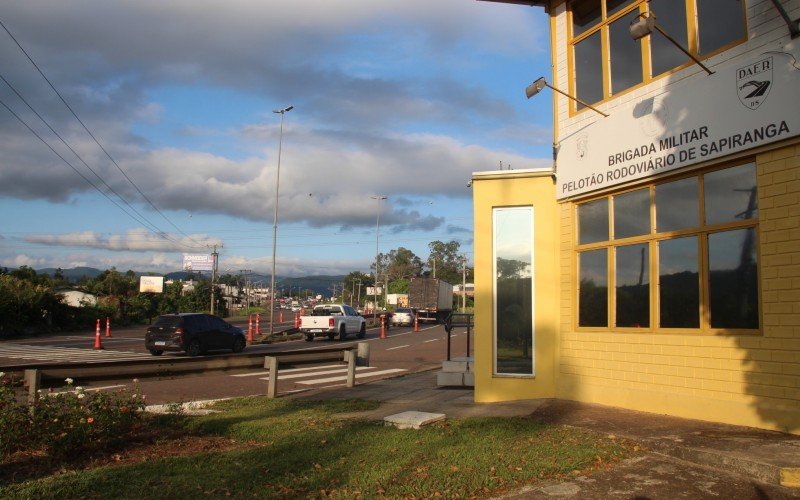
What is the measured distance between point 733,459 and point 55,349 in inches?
1021

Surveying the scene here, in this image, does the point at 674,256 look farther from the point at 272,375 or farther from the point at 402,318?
the point at 402,318

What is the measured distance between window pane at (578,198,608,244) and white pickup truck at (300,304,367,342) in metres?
22.9

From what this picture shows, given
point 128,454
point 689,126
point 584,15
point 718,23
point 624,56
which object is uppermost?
point 584,15

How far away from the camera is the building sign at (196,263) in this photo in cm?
8856

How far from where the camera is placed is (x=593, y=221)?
1005 centimetres

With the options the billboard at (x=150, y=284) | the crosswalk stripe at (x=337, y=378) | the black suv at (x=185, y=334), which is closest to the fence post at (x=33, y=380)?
the crosswalk stripe at (x=337, y=378)

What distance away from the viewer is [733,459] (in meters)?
5.96

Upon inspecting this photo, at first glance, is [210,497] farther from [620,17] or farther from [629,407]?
[620,17]

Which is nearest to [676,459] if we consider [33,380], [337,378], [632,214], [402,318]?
[632,214]

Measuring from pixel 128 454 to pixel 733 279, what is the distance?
7.32 meters

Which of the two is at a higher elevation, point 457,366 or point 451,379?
point 457,366

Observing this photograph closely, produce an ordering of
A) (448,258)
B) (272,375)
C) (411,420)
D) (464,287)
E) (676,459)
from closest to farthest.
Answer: (676,459), (411,420), (272,375), (464,287), (448,258)

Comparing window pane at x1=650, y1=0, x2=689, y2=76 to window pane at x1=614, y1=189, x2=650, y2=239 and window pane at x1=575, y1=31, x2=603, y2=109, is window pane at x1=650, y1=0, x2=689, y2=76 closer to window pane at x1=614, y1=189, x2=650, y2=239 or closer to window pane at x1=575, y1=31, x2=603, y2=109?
window pane at x1=575, y1=31, x2=603, y2=109

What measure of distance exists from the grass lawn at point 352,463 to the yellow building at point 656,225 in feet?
6.52
